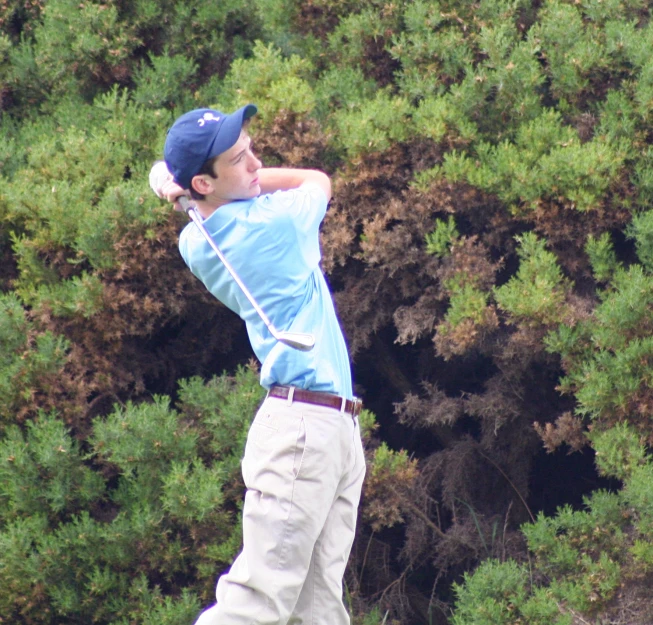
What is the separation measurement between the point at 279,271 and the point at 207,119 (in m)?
0.59

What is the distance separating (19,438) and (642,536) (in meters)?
2.93

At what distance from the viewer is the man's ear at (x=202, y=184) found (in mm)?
3729

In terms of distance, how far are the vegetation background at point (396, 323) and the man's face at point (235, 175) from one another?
161 cm

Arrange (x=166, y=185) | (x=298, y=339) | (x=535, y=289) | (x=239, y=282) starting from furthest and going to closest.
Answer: (x=535, y=289) → (x=166, y=185) → (x=239, y=282) → (x=298, y=339)

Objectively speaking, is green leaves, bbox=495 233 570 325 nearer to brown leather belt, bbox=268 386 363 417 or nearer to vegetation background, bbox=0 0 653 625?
vegetation background, bbox=0 0 653 625

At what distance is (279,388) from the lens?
378 centimetres

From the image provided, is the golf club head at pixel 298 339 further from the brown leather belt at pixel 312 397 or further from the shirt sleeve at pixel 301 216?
the shirt sleeve at pixel 301 216

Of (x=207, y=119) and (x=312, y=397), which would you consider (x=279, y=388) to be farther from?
(x=207, y=119)

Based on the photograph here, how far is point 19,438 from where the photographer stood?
500 centimetres

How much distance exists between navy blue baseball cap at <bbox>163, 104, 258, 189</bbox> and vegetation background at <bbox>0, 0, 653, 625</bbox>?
67.3 inches

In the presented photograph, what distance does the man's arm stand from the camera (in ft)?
13.3

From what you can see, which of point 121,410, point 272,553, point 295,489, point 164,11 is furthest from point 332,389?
point 164,11

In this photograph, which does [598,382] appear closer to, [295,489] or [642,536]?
[642,536]

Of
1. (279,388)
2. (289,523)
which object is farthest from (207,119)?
(289,523)
